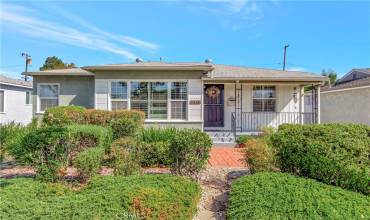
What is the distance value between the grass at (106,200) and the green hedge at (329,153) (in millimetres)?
1953

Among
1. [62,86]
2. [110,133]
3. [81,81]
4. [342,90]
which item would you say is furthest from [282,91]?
[62,86]

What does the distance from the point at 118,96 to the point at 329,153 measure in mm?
9525

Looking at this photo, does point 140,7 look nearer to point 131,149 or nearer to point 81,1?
point 81,1

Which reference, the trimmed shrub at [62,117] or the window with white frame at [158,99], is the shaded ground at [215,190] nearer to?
the trimmed shrub at [62,117]

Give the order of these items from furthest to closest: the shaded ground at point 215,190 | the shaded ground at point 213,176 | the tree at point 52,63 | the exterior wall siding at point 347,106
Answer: the tree at point 52,63, the exterior wall siding at point 347,106, the shaded ground at point 213,176, the shaded ground at point 215,190

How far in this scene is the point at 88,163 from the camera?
5234mm

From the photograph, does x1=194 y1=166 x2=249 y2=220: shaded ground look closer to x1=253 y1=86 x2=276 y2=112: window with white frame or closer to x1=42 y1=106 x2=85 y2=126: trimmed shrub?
x1=42 y1=106 x2=85 y2=126: trimmed shrub

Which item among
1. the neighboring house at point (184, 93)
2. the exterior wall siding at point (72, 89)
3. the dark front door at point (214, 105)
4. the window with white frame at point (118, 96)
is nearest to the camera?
the neighboring house at point (184, 93)

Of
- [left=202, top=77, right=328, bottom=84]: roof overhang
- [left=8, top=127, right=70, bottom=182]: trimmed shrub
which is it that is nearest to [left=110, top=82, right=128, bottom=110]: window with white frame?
[left=202, top=77, right=328, bottom=84]: roof overhang

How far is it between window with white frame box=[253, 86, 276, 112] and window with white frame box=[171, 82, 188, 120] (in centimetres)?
412

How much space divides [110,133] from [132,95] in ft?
15.5

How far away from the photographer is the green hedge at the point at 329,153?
4227mm

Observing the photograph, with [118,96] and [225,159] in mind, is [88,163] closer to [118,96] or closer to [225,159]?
[225,159]

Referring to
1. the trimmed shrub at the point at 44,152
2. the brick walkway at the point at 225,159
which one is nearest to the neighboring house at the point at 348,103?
the brick walkway at the point at 225,159
